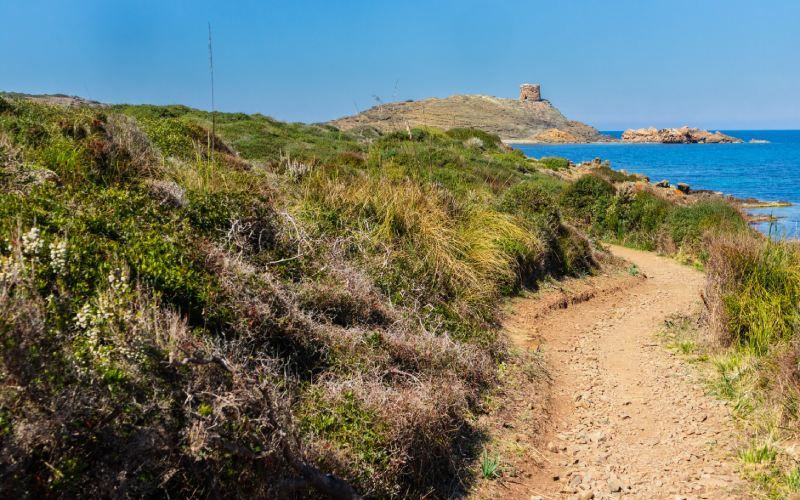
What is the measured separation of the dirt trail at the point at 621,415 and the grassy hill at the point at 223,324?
72cm

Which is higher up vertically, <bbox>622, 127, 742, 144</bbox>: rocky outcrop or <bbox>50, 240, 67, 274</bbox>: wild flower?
<bbox>622, 127, 742, 144</bbox>: rocky outcrop

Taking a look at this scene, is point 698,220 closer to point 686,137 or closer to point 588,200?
point 588,200

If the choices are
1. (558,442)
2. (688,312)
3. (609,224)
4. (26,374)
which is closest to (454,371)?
(558,442)

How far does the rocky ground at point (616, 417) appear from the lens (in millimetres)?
5020

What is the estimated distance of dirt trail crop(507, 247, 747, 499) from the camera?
5.04 m

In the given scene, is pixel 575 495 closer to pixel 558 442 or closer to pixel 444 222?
pixel 558 442

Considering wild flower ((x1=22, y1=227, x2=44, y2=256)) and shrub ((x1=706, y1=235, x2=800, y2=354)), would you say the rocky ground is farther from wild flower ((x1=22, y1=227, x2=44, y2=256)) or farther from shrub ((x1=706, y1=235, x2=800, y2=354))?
wild flower ((x1=22, y1=227, x2=44, y2=256))

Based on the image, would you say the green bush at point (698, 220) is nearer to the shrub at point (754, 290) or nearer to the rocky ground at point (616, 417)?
the rocky ground at point (616, 417)

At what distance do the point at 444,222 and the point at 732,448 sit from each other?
16.6 ft

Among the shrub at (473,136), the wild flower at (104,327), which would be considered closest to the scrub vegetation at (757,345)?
the wild flower at (104,327)

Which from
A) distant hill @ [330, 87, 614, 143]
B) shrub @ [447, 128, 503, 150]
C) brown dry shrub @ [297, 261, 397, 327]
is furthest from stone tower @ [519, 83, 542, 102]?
brown dry shrub @ [297, 261, 397, 327]

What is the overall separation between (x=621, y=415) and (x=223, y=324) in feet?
13.5

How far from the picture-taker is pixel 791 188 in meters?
41.3

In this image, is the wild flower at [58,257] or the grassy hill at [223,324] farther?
the wild flower at [58,257]
